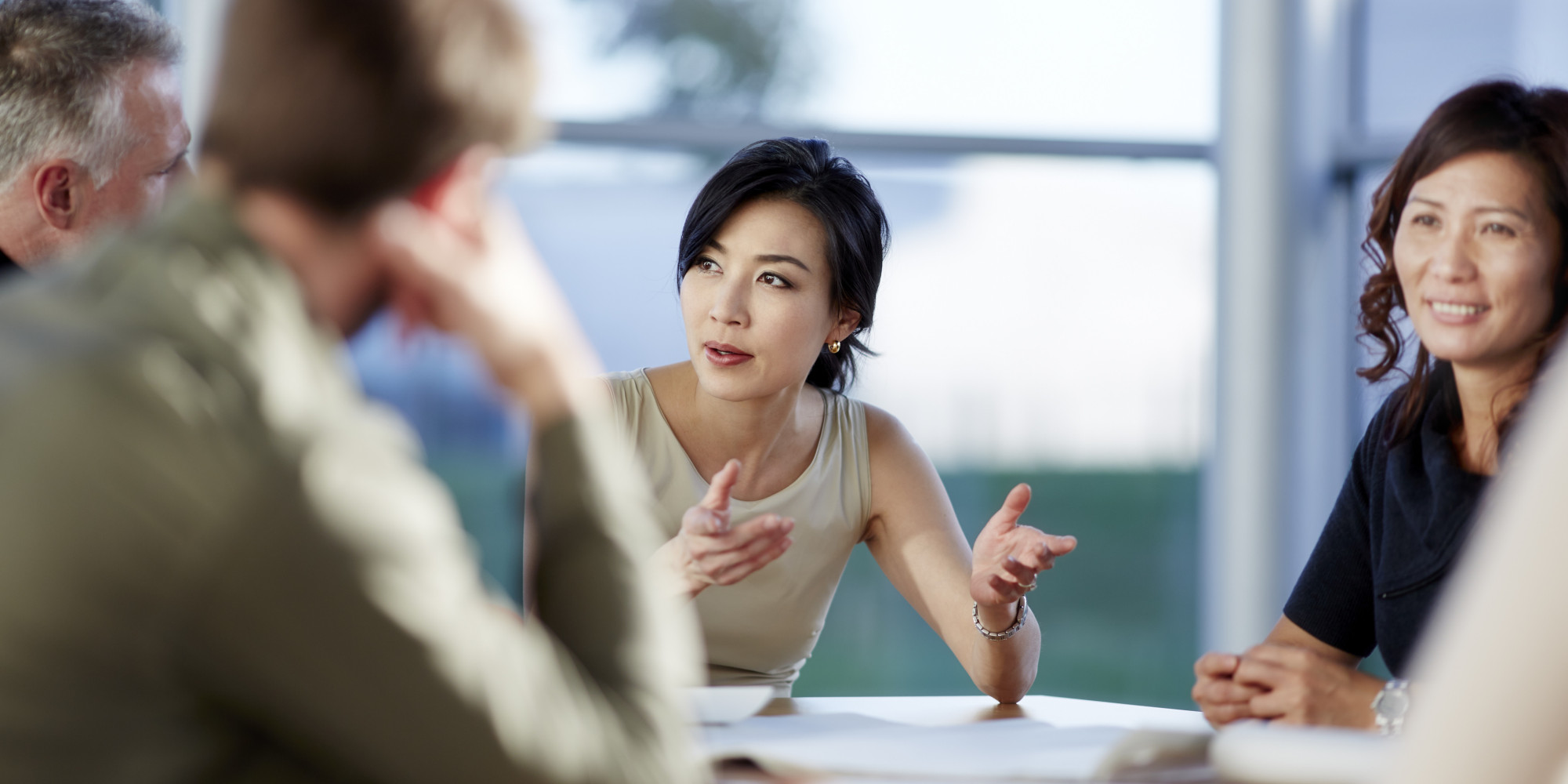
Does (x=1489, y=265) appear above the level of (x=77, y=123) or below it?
below

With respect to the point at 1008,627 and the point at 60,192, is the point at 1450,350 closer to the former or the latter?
the point at 1008,627

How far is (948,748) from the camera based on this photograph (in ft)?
3.87

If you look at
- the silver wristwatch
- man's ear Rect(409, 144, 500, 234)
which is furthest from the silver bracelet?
man's ear Rect(409, 144, 500, 234)

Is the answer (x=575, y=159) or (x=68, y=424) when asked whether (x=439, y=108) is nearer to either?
(x=68, y=424)

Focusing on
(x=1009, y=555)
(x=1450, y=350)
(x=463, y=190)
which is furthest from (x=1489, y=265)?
(x=463, y=190)

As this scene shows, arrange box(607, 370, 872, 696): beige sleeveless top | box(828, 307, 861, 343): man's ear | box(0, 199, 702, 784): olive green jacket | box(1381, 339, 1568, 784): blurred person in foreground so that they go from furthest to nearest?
box(828, 307, 861, 343): man's ear < box(607, 370, 872, 696): beige sleeveless top < box(0, 199, 702, 784): olive green jacket < box(1381, 339, 1568, 784): blurred person in foreground

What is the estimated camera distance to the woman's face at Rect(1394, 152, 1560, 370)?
1.57 meters

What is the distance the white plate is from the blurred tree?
2343 millimetres

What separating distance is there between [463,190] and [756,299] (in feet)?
3.95

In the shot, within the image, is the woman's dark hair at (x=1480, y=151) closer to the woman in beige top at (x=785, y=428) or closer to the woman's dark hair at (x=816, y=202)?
the woman in beige top at (x=785, y=428)

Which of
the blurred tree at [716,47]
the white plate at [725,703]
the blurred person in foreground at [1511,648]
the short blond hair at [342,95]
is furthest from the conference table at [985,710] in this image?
the blurred tree at [716,47]

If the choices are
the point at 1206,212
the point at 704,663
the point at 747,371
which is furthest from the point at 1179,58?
the point at 704,663

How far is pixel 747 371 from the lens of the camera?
75.3 inches

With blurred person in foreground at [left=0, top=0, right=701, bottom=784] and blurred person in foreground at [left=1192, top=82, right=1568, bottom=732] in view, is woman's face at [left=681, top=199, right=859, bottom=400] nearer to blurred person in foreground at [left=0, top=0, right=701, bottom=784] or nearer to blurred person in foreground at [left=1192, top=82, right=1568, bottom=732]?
blurred person in foreground at [left=1192, top=82, right=1568, bottom=732]
